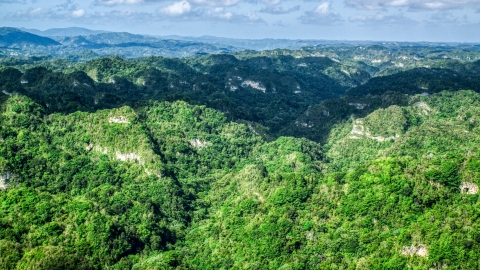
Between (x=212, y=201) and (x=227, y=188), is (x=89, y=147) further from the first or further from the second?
(x=227, y=188)

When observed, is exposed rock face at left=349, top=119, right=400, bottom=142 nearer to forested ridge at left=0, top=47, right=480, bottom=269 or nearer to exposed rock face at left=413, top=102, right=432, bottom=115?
forested ridge at left=0, top=47, right=480, bottom=269

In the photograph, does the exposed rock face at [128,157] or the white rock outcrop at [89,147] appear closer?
the exposed rock face at [128,157]

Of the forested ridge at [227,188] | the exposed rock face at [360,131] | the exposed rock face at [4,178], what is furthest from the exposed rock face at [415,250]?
the exposed rock face at [360,131]

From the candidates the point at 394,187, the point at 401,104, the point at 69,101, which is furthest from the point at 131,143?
the point at 401,104

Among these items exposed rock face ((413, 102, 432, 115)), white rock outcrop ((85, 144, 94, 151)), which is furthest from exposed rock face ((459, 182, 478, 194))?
exposed rock face ((413, 102, 432, 115))

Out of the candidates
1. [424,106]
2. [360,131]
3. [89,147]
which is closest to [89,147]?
[89,147]

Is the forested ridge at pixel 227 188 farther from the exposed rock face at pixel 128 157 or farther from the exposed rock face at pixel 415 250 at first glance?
the exposed rock face at pixel 128 157
